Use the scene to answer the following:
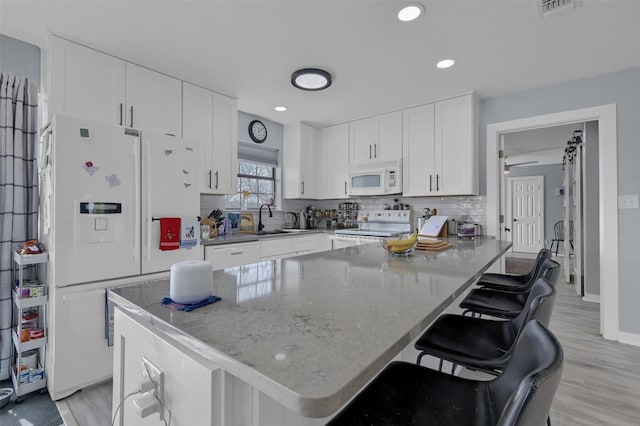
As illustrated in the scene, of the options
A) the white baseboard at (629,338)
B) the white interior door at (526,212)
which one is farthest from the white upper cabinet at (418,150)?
the white interior door at (526,212)

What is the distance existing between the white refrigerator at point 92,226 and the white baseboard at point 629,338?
4004 mm

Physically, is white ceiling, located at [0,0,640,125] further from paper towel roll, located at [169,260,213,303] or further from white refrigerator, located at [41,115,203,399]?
paper towel roll, located at [169,260,213,303]

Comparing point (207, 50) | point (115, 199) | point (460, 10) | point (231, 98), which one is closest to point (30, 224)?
point (115, 199)

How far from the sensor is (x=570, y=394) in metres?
1.94

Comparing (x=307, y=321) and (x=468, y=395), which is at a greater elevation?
(x=307, y=321)

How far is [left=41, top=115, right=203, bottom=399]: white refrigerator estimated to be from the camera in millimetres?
1873

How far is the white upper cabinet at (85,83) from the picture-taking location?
2131 millimetres

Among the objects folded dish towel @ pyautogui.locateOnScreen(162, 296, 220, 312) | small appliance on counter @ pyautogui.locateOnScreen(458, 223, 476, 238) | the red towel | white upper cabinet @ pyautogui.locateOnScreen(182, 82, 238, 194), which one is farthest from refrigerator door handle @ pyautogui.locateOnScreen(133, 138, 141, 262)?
small appliance on counter @ pyautogui.locateOnScreen(458, 223, 476, 238)

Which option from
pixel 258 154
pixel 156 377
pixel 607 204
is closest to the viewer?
pixel 156 377

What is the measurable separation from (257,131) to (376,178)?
1.70 meters

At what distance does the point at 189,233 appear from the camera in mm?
2414

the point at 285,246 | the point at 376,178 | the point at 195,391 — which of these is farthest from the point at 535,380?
the point at 376,178

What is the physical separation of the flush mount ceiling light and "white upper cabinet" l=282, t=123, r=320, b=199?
4.54 ft

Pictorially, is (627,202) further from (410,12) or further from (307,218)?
(307,218)
